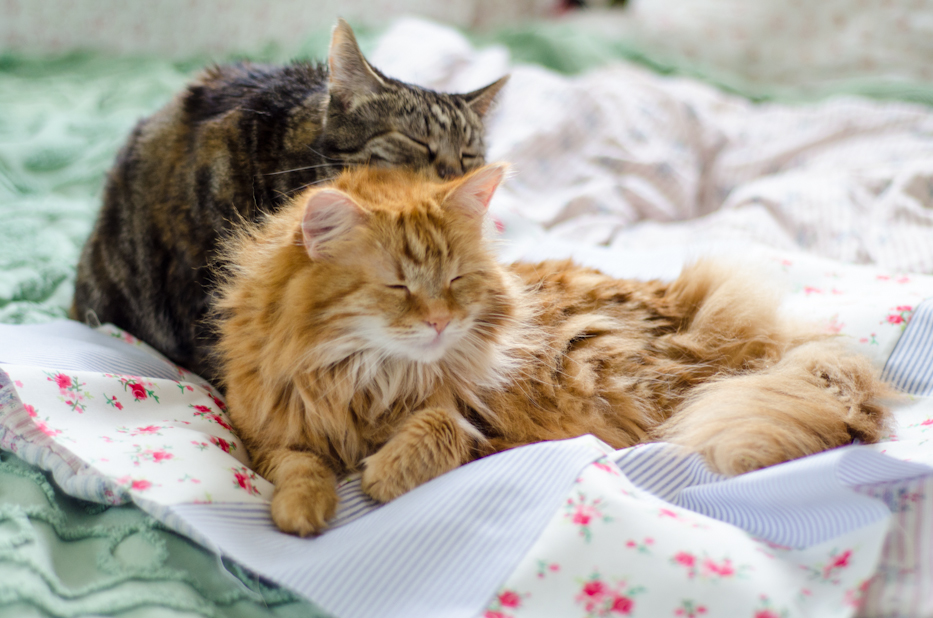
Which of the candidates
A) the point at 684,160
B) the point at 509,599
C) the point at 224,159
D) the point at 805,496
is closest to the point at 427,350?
the point at 509,599

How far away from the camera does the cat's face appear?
105 cm

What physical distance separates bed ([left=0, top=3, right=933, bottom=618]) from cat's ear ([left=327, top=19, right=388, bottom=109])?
655mm

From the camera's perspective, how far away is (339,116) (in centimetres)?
141

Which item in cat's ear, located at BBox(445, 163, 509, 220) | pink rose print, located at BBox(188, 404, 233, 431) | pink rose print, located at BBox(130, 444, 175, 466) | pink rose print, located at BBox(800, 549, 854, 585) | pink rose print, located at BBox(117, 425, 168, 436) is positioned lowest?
pink rose print, located at BBox(188, 404, 233, 431)

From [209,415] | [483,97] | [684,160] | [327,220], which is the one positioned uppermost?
[483,97]

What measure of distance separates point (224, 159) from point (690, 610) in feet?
4.39

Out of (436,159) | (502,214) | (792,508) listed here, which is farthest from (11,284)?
(792,508)

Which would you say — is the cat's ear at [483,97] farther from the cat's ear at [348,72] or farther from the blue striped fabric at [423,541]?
the blue striped fabric at [423,541]

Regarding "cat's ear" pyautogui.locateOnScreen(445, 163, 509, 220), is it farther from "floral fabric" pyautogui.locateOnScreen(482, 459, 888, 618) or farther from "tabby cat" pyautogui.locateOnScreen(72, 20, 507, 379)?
"floral fabric" pyautogui.locateOnScreen(482, 459, 888, 618)

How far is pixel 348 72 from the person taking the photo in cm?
139

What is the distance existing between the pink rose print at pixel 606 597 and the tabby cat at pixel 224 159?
2.95ft

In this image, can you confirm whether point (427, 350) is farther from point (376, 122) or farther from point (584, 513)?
point (376, 122)

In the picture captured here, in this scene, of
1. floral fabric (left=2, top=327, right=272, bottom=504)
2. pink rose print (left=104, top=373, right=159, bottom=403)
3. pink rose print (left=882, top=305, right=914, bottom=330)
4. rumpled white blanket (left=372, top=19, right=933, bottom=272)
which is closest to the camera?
floral fabric (left=2, top=327, right=272, bottom=504)

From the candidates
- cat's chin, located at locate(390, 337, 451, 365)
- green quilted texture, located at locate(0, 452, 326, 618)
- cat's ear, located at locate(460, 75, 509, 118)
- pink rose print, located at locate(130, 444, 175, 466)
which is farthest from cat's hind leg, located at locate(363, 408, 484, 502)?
cat's ear, located at locate(460, 75, 509, 118)
